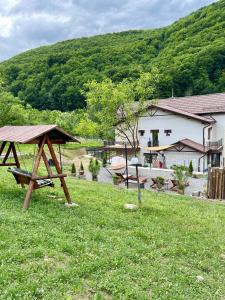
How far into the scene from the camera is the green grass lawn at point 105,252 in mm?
4922

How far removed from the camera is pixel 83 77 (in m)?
64.1

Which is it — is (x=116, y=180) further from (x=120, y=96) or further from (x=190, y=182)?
(x=120, y=96)

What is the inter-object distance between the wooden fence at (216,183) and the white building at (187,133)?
1524 cm

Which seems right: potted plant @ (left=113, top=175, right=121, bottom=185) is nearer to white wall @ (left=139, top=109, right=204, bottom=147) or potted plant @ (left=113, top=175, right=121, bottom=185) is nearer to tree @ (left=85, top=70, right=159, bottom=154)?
tree @ (left=85, top=70, right=159, bottom=154)

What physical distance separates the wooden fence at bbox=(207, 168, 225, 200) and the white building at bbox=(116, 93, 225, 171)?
50.0ft

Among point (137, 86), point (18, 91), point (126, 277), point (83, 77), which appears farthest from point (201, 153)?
point (18, 91)

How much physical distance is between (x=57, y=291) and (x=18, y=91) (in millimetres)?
69888

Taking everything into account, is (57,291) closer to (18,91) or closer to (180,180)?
(180,180)

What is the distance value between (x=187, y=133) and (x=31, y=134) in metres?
26.4

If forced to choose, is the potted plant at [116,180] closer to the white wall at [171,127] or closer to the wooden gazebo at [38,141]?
the wooden gazebo at [38,141]

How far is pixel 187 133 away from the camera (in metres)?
33.3

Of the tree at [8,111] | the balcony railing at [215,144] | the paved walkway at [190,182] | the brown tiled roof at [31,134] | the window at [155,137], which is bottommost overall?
the paved walkway at [190,182]

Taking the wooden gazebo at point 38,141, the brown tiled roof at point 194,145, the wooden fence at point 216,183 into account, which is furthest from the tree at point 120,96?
the wooden gazebo at point 38,141

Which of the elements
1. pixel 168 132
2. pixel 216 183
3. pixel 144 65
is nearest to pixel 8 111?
pixel 168 132
